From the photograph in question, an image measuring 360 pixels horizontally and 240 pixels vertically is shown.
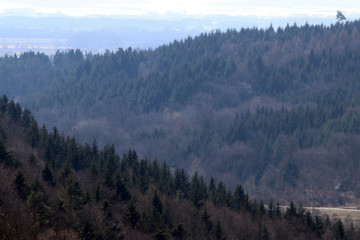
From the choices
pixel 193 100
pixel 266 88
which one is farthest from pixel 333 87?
pixel 193 100

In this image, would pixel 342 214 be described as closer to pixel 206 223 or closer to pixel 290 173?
pixel 290 173

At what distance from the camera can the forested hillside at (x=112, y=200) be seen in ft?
118

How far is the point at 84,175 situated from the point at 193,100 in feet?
414

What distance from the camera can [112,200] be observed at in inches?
1978

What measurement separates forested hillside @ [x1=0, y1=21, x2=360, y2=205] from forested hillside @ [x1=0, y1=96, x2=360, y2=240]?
48.5m

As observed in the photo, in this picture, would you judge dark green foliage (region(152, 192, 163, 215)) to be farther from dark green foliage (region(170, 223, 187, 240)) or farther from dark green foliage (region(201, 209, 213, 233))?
dark green foliage (region(170, 223, 187, 240))

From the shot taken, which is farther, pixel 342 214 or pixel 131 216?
pixel 342 214

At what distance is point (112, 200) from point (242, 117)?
11998cm

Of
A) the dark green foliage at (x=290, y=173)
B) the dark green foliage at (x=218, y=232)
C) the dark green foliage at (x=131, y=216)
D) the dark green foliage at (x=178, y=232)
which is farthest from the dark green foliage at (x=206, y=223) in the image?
the dark green foliage at (x=290, y=173)

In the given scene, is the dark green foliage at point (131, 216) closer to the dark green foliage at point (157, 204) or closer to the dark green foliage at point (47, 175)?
the dark green foliage at point (157, 204)

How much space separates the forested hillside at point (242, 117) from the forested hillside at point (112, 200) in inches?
1908

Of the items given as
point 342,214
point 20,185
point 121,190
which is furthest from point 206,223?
point 342,214

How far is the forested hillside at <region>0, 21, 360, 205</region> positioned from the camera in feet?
433

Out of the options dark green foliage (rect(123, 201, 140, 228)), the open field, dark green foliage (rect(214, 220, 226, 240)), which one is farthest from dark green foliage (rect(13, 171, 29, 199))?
the open field
